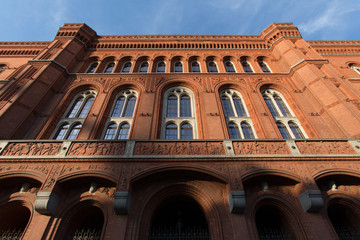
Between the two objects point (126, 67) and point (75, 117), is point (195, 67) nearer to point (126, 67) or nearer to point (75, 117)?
point (126, 67)

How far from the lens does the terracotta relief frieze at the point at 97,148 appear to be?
27.2ft

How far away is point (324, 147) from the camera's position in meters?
8.60

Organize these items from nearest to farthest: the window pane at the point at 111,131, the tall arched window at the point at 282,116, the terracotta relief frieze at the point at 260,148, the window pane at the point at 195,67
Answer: the terracotta relief frieze at the point at 260,148 → the window pane at the point at 111,131 → the tall arched window at the point at 282,116 → the window pane at the point at 195,67

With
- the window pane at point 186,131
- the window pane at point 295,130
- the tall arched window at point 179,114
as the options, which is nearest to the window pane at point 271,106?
the window pane at point 295,130

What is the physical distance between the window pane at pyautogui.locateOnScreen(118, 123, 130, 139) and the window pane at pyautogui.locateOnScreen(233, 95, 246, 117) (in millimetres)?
6850

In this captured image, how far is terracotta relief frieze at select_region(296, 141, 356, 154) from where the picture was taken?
8.42m

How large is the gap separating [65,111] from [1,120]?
10.5 feet

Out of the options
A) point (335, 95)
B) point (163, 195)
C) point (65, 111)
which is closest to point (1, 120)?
point (65, 111)

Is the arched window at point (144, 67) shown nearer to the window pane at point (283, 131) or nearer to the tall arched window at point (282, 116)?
the tall arched window at point (282, 116)

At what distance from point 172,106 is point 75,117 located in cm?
604

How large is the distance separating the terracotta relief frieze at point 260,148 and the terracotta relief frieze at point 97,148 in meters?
5.06

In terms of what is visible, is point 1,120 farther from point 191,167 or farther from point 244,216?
point 244,216

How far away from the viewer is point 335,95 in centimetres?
1119

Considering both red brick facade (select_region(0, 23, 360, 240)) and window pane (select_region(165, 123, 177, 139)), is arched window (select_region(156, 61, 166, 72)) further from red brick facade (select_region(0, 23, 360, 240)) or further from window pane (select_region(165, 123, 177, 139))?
window pane (select_region(165, 123, 177, 139))
